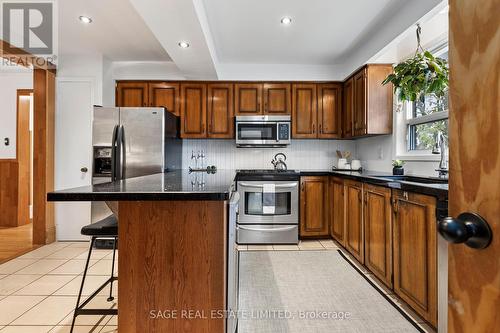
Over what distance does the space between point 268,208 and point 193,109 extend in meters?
1.77

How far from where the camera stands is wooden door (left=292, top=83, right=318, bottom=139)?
13.4ft

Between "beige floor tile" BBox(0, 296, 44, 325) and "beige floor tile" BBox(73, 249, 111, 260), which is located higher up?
"beige floor tile" BBox(73, 249, 111, 260)

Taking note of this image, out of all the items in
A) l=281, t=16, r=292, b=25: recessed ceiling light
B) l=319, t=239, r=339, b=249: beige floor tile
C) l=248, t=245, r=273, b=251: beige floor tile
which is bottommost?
l=248, t=245, r=273, b=251: beige floor tile

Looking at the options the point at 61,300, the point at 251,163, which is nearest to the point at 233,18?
the point at 251,163

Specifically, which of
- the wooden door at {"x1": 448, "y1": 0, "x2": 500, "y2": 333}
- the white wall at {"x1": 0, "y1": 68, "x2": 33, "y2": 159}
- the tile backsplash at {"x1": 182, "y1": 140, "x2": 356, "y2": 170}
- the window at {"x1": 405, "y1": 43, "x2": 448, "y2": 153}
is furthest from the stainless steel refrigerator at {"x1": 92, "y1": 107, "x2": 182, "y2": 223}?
the wooden door at {"x1": 448, "y1": 0, "x2": 500, "y2": 333}

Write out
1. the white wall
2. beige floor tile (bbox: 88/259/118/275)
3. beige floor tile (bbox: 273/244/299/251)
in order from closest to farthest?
beige floor tile (bbox: 88/259/118/275) < beige floor tile (bbox: 273/244/299/251) < the white wall

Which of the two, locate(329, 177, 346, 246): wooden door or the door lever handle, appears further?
locate(329, 177, 346, 246): wooden door

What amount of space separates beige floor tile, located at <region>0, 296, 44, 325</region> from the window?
12.3 ft

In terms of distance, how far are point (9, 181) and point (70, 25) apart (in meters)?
3.08

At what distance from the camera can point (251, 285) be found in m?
2.46

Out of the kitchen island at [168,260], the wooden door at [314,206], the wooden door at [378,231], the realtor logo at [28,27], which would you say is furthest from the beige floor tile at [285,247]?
the realtor logo at [28,27]

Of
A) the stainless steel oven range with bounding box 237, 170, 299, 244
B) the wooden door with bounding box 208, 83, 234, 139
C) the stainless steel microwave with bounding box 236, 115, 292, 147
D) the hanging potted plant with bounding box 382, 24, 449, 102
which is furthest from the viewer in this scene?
the wooden door with bounding box 208, 83, 234, 139

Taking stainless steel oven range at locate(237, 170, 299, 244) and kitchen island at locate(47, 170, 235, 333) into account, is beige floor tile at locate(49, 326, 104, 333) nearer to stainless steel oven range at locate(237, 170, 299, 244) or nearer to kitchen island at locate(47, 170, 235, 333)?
kitchen island at locate(47, 170, 235, 333)

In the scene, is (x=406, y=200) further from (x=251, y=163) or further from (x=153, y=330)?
(x=251, y=163)
